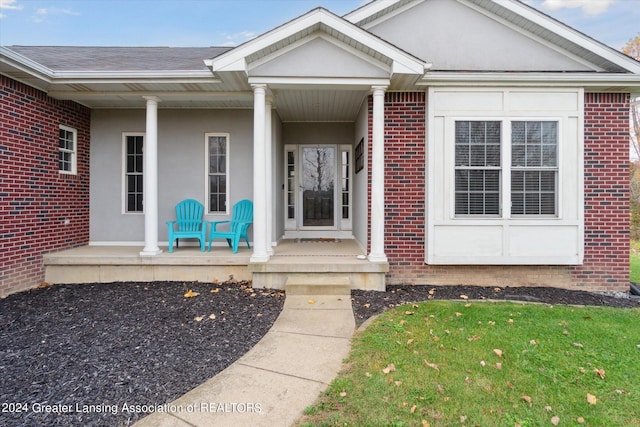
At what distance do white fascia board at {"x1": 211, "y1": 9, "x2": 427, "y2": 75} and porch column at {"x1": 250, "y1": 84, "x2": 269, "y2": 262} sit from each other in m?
0.49

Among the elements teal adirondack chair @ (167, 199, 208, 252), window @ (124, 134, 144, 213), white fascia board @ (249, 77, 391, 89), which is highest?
white fascia board @ (249, 77, 391, 89)

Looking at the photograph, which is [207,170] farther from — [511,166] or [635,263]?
[635,263]

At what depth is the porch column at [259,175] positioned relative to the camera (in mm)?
5234

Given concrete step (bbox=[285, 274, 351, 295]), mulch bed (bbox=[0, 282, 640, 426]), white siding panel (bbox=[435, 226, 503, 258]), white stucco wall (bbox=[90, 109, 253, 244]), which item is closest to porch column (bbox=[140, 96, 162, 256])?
mulch bed (bbox=[0, 282, 640, 426])

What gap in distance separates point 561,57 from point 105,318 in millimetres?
8084

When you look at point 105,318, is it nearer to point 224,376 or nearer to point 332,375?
point 224,376

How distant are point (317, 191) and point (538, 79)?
501cm

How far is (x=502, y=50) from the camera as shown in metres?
5.96

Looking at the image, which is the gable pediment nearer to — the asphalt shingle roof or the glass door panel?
the asphalt shingle roof

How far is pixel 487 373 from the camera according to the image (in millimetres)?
2791

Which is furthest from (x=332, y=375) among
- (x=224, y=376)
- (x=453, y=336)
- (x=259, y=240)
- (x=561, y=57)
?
(x=561, y=57)

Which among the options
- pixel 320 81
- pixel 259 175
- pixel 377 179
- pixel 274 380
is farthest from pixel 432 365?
pixel 320 81

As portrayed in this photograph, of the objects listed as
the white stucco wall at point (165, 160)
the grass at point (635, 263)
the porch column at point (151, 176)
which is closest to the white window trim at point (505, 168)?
the grass at point (635, 263)

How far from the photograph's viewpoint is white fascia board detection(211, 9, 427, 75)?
16.0ft
